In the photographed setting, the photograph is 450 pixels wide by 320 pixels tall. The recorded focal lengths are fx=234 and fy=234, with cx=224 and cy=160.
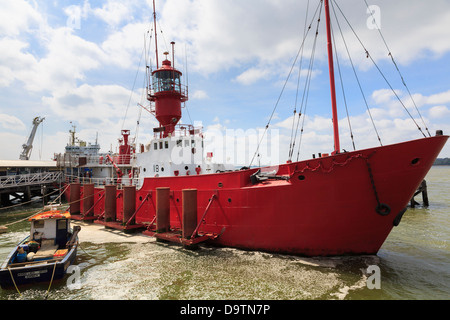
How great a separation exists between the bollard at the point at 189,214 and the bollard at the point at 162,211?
1.76m

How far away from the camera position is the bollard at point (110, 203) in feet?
49.5

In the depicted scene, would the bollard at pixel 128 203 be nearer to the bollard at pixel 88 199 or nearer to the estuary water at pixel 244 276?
the estuary water at pixel 244 276

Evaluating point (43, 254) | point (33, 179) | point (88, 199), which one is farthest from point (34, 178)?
point (43, 254)

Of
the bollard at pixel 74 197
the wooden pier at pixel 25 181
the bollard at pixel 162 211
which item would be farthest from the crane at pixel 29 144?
the bollard at pixel 162 211

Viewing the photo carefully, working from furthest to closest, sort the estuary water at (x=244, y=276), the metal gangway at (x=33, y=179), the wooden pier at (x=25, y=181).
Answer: the metal gangway at (x=33, y=179)
the wooden pier at (x=25, y=181)
the estuary water at (x=244, y=276)

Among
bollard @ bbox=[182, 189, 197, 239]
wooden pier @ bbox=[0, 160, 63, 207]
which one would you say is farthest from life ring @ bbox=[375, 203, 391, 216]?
wooden pier @ bbox=[0, 160, 63, 207]

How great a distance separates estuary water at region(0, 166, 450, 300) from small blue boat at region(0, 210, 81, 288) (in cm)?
47

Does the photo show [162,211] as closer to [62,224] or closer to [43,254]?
[62,224]

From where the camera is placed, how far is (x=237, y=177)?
32.2 feet

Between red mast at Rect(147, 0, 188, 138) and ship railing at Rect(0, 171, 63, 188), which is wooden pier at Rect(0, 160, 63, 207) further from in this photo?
red mast at Rect(147, 0, 188, 138)

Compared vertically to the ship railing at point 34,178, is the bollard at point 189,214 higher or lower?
lower

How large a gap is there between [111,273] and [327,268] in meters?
7.40

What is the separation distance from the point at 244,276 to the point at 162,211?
5627 mm
